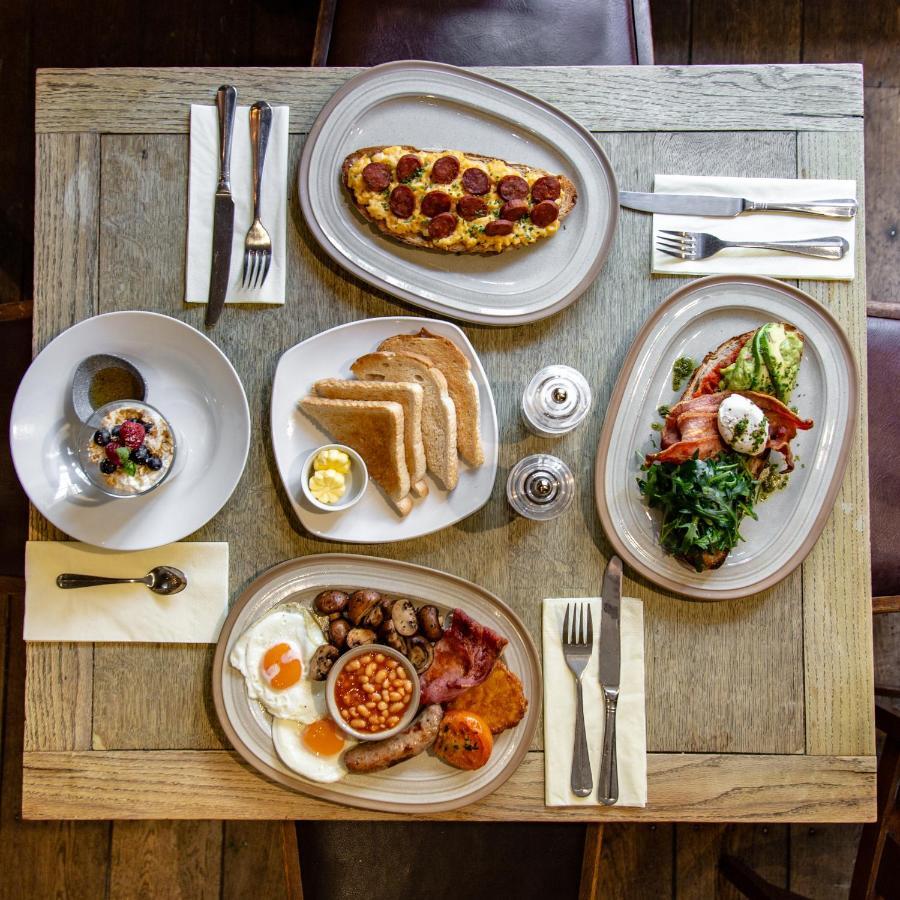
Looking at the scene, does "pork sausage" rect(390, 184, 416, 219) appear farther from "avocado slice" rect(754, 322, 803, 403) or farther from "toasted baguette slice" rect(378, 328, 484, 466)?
"avocado slice" rect(754, 322, 803, 403)

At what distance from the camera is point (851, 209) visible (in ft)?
5.46

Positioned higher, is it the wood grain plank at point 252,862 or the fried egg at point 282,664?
the fried egg at point 282,664

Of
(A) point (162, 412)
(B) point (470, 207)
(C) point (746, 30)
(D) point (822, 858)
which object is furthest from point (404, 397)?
(D) point (822, 858)

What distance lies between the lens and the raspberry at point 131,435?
1.53m

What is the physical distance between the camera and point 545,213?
163cm

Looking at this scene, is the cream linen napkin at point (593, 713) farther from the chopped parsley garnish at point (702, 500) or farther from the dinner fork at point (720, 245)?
the dinner fork at point (720, 245)

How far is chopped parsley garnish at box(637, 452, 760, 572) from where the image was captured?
1.55 m

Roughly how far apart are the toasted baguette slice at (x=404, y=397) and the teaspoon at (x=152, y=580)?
487 mm

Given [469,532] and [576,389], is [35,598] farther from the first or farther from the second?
[576,389]

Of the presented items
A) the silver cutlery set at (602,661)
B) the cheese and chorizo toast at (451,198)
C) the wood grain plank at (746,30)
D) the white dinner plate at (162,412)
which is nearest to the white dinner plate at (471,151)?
the cheese and chorizo toast at (451,198)

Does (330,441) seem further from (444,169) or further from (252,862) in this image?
(252,862)

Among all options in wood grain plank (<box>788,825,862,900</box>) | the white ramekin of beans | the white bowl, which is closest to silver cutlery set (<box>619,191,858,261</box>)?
the white bowl

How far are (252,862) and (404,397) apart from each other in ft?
5.58

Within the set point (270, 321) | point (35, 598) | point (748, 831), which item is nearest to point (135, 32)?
point (270, 321)
